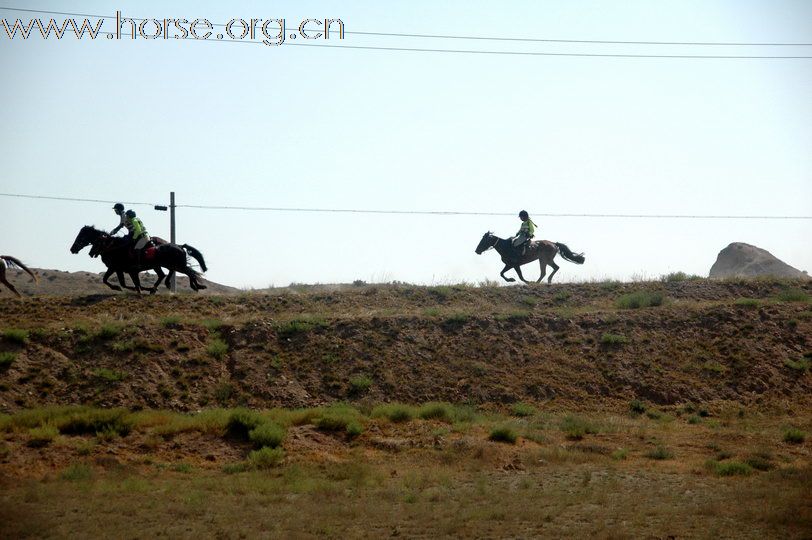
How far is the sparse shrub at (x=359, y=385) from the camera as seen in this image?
2447 cm

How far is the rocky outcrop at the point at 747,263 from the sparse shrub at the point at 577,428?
100 feet

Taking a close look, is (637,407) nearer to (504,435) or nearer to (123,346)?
(504,435)

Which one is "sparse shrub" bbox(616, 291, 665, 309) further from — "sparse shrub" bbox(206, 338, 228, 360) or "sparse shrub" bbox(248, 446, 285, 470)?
"sparse shrub" bbox(248, 446, 285, 470)

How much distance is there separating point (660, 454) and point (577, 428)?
2534 mm

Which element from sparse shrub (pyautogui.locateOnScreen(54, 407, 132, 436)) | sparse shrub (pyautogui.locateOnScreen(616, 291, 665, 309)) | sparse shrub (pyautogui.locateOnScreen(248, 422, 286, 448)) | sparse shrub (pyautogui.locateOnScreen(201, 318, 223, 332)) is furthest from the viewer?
sparse shrub (pyautogui.locateOnScreen(616, 291, 665, 309))

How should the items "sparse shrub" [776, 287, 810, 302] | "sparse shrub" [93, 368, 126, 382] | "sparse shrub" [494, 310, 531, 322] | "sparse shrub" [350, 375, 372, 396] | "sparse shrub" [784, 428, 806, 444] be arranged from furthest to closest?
"sparse shrub" [776, 287, 810, 302]
"sparse shrub" [494, 310, 531, 322]
"sparse shrub" [350, 375, 372, 396]
"sparse shrub" [93, 368, 126, 382]
"sparse shrub" [784, 428, 806, 444]

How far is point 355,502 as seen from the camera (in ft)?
51.5

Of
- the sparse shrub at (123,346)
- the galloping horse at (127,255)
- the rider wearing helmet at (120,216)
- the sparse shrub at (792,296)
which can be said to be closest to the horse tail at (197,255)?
the galloping horse at (127,255)

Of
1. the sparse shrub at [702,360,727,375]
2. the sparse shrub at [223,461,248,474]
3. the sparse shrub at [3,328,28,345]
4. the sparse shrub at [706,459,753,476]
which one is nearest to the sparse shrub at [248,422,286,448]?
the sparse shrub at [223,461,248,474]

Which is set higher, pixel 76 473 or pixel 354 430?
pixel 354 430

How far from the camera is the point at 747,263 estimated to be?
2061 inches

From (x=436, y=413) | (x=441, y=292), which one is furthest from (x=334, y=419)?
(x=441, y=292)

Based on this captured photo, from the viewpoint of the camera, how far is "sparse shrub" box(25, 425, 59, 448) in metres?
18.7

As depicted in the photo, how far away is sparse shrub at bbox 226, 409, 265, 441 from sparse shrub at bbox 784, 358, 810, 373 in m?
15.7
